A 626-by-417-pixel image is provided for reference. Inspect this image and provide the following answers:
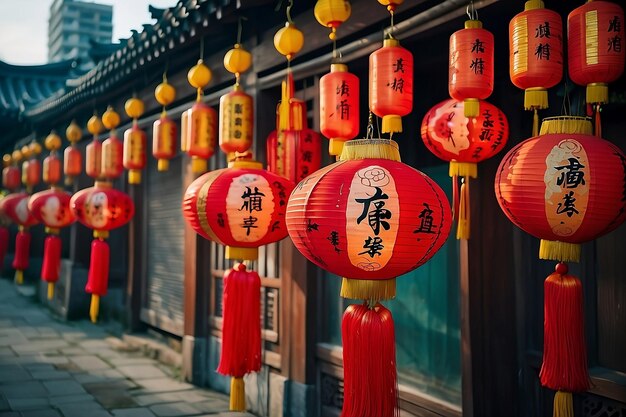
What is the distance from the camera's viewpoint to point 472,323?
480cm

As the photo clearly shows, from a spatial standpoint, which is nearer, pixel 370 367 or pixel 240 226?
pixel 370 367

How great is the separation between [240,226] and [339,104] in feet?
4.11

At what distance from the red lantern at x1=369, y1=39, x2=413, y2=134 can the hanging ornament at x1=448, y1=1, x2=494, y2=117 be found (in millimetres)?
494

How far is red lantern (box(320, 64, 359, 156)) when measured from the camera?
4738mm

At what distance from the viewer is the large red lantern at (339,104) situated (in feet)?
15.5

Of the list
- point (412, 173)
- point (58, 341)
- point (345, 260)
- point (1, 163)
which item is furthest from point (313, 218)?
point (1, 163)

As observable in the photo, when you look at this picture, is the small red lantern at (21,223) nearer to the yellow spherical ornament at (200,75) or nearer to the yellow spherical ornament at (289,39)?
the yellow spherical ornament at (200,75)

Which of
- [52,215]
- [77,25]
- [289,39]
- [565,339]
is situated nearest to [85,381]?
[52,215]

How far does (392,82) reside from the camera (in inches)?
167

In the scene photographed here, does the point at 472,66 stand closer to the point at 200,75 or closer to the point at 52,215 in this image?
the point at 200,75

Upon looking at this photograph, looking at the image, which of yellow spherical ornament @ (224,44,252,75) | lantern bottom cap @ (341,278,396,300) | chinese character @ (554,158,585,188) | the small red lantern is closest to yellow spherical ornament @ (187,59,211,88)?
yellow spherical ornament @ (224,44,252,75)

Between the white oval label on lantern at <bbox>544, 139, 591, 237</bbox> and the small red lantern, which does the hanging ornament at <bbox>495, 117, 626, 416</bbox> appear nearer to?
the white oval label on lantern at <bbox>544, 139, 591, 237</bbox>

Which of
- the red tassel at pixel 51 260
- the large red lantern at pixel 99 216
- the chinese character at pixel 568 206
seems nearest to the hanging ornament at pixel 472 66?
the chinese character at pixel 568 206

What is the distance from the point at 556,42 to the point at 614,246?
1.83m
